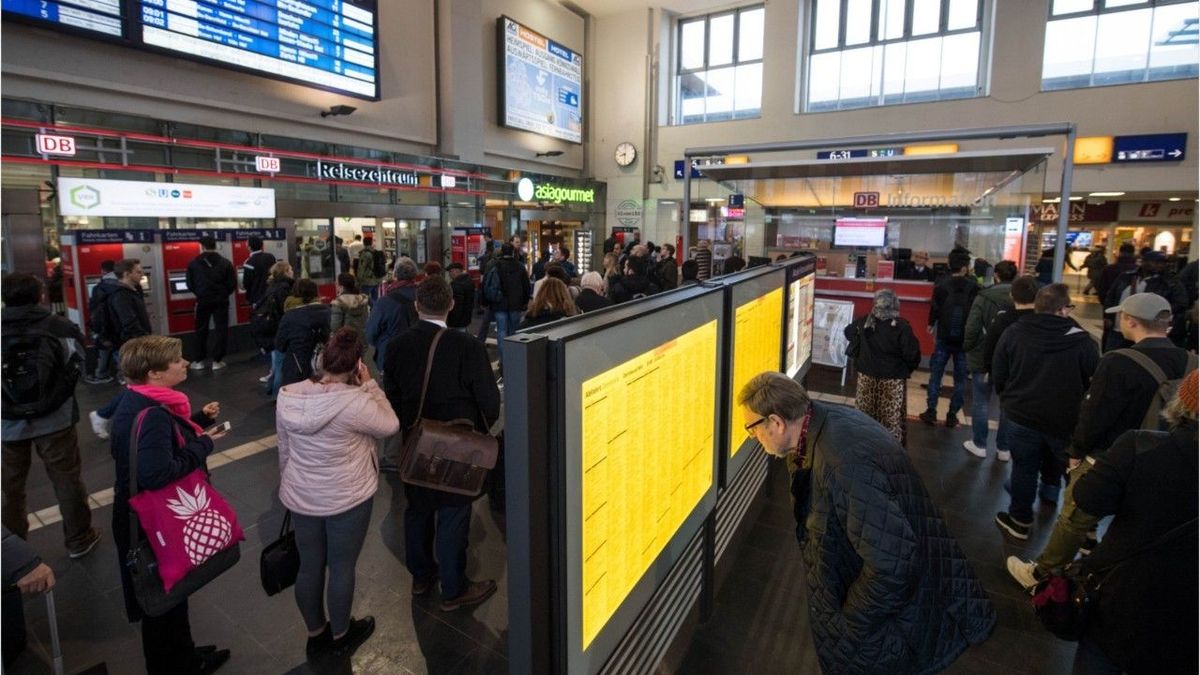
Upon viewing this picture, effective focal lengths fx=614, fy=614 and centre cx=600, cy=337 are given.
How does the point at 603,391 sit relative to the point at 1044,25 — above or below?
below

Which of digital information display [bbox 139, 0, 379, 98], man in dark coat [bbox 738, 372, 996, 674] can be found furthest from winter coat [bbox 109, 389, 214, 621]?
digital information display [bbox 139, 0, 379, 98]

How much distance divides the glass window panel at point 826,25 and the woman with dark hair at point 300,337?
15819 mm

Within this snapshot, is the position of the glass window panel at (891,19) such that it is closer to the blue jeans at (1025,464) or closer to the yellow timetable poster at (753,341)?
the blue jeans at (1025,464)

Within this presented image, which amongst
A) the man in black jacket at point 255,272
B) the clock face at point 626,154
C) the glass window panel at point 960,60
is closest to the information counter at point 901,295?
the man in black jacket at point 255,272

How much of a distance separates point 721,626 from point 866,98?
16.4 metres

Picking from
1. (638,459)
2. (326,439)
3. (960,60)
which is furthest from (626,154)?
(638,459)

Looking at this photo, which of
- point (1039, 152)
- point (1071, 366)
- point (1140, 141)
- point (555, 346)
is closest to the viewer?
point (555, 346)

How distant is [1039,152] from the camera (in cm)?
743

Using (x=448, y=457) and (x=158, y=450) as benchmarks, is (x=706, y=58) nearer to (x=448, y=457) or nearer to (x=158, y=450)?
(x=448, y=457)

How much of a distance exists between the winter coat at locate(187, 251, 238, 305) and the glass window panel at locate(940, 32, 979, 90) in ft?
52.6

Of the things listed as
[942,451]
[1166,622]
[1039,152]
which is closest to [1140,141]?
[1039,152]

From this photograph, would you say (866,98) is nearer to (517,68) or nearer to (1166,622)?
(517,68)

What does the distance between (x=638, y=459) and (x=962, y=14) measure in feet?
57.7

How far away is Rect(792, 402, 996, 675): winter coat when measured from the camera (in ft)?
5.77
